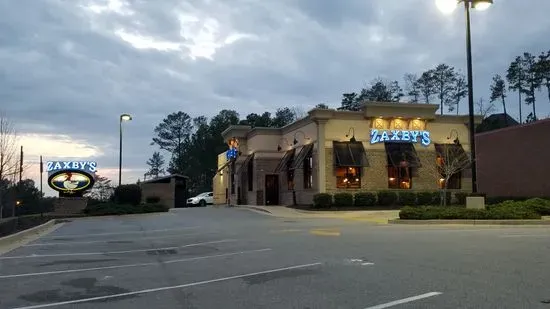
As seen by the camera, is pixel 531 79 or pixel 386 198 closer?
pixel 386 198

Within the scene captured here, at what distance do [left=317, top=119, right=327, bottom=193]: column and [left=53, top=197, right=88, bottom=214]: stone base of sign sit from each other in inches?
624

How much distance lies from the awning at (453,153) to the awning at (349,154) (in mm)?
5351

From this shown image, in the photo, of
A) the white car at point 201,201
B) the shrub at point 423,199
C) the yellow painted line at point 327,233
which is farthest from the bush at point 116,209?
the white car at point 201,201

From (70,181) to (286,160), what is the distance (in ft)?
50.2

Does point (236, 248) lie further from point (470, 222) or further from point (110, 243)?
point (470, 222)

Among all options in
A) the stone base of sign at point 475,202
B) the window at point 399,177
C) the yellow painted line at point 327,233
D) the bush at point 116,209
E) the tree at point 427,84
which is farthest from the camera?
the tree at point 427,84

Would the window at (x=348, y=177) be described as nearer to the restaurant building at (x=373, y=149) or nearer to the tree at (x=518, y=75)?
the restaurant building at (x=373, y=149)

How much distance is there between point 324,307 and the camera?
7.32 m

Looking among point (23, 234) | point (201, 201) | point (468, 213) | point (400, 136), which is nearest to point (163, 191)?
point (201, 201)

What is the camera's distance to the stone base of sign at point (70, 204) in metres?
37.9

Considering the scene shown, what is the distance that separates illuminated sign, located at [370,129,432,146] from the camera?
37.9 metres

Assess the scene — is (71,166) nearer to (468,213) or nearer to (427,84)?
(468,213)

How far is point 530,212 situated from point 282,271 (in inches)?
669

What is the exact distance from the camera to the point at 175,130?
373 feet
